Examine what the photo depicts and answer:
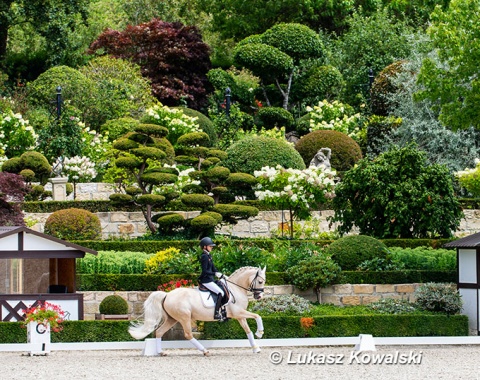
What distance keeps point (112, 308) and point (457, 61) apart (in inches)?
372

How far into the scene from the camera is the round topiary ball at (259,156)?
3422 cm

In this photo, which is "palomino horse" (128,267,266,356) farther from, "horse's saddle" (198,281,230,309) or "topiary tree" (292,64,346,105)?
"topiary tree" (292,64,346,105)

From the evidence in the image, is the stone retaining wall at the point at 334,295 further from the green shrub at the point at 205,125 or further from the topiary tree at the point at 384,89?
the topiary tree at the point at 384,89

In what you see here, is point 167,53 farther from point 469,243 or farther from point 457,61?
point 469,243

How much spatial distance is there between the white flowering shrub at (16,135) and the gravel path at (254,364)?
55.6ft

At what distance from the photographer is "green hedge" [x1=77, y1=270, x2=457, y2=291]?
25.7 metres

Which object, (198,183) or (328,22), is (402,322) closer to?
(198,183)

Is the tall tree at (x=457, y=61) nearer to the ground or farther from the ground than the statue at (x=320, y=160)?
farther from the ground

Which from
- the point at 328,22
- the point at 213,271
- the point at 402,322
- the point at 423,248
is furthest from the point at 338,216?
the point at 328,22

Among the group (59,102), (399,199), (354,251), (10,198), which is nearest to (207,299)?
(354,251)

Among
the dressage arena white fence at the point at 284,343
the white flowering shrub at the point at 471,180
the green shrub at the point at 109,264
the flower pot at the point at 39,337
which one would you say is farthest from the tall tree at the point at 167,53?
the flower pot at the point at 39,337

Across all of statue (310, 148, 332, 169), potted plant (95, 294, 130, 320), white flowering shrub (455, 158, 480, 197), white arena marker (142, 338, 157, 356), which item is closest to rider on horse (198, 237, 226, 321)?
white arena marker (142, 338, 157, 356)

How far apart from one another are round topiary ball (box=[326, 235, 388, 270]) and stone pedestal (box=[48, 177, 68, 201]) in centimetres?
969

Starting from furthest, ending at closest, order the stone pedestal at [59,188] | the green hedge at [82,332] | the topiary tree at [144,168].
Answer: the stone pedestal at [59,188], the topiary tree at [144,168], the green hedge at [82,332]
